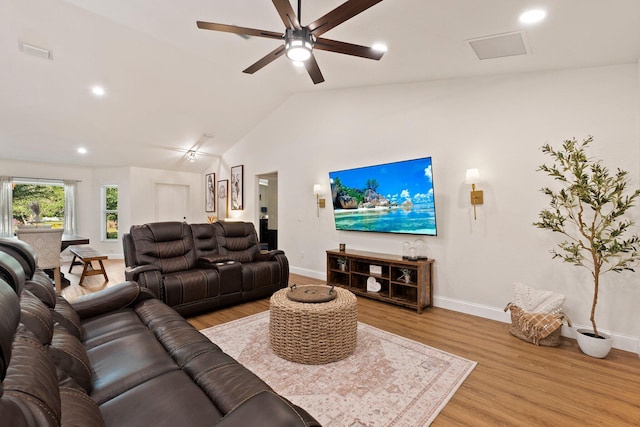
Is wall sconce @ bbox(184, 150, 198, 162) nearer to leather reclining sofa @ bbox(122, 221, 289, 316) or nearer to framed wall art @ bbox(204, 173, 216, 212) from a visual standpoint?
framed wall art @ bbox(204, 173, 216, 212)

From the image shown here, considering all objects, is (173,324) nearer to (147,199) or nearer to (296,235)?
(296,235)

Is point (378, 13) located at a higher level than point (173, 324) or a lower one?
higher

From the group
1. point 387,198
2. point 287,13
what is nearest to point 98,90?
point 287,13

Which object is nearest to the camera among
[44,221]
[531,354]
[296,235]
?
[531,354]

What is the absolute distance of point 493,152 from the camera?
333 cm

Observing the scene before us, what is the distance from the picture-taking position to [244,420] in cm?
83

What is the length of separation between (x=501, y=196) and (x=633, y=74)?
1446 millimetres

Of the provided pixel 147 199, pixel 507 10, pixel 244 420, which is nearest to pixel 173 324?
pixel 244 420

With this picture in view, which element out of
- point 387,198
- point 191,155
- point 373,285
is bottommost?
point 373,285

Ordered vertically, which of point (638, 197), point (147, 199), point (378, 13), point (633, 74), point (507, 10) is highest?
point (378, 13)

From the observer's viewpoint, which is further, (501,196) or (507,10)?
(501,196)

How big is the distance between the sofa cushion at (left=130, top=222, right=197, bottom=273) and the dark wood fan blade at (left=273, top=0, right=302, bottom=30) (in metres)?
2.88

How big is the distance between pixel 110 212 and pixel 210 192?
2.47 meters

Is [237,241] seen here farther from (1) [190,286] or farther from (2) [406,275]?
(2) [406,275]
